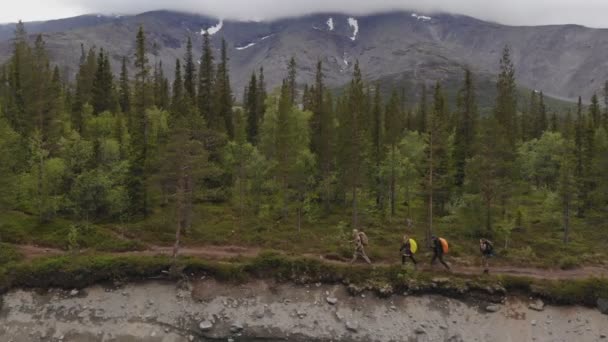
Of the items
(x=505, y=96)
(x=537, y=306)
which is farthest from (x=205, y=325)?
(x=505, y=96)

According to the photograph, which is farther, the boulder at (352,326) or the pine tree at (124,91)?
the pine tree at (124,91)

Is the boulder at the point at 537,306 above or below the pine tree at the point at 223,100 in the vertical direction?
below

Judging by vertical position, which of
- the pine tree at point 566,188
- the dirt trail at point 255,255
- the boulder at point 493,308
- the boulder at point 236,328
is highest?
the pine tree at point 566,188

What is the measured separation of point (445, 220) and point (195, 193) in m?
21.9

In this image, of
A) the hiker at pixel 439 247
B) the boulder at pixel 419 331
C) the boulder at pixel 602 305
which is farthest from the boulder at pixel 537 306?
the boulder at pixel 419 331

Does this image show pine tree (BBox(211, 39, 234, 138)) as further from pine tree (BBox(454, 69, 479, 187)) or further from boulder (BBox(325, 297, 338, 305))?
boulder (BBox(325, 297, 338, 305))

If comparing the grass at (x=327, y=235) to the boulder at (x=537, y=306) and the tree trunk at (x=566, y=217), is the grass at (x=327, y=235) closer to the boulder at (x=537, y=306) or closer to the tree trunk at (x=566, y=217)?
the tree trunk at (x=566, y=217)

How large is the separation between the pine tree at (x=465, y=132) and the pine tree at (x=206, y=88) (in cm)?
2934

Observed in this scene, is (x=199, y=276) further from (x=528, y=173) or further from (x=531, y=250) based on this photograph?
(x=528, y=173)

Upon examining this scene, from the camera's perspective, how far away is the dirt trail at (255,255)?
100 feet

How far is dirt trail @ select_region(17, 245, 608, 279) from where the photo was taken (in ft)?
100

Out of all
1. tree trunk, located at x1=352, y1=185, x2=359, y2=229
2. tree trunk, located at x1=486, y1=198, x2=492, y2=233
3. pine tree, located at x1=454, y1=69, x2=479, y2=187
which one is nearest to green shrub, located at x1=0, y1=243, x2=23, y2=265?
tree trunk, located at x1=352, y1=185, x2=359, y2=229

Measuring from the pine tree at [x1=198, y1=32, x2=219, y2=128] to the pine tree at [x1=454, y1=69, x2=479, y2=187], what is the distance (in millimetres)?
29343

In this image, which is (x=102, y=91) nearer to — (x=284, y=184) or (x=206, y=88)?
(x=206, y=88)
